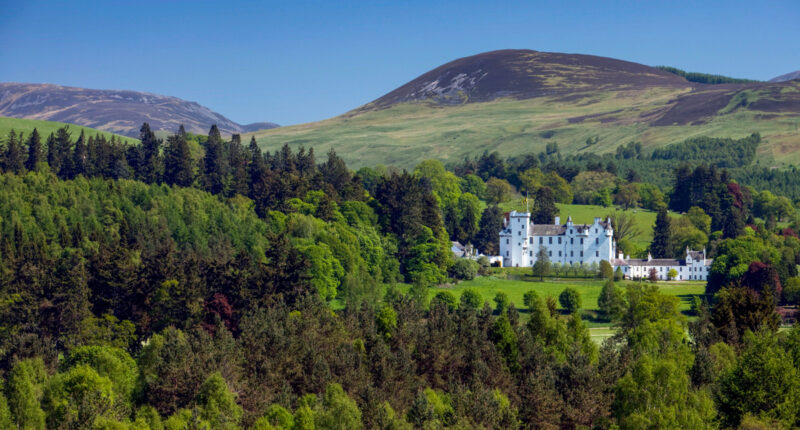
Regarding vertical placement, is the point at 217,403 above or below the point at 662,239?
above

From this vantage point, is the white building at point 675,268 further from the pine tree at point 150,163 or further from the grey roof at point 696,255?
the pine tree at point 150,163

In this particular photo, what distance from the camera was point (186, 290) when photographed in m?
105

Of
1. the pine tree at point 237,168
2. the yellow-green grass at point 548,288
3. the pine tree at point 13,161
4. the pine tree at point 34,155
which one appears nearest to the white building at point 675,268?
the yellow-green grass at point 548,288

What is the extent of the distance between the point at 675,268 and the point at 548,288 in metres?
30.1

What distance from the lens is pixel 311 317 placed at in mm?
93062

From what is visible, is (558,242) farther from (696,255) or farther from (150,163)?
(150,163)

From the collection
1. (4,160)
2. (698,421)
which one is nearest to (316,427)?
(698,421)

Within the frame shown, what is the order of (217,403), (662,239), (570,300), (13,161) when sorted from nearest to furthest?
(217,403)
(570,300)
(13,161)
(662,239)

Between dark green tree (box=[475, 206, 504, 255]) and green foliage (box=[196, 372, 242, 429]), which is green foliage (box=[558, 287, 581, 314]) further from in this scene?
green foliage (box=[196, 372, 242, 429])

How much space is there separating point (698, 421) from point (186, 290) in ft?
185

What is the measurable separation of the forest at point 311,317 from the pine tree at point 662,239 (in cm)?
41

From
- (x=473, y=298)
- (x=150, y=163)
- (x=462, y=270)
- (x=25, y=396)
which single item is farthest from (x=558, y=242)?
Result: (x=25, y=396)

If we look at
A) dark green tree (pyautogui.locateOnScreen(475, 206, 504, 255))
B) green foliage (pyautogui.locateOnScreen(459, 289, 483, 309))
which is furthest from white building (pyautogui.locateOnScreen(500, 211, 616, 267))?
green foliage (pyautogui.locateOnScreen(459, 289, 483, 309))

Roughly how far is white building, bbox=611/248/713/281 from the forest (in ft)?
18.4
